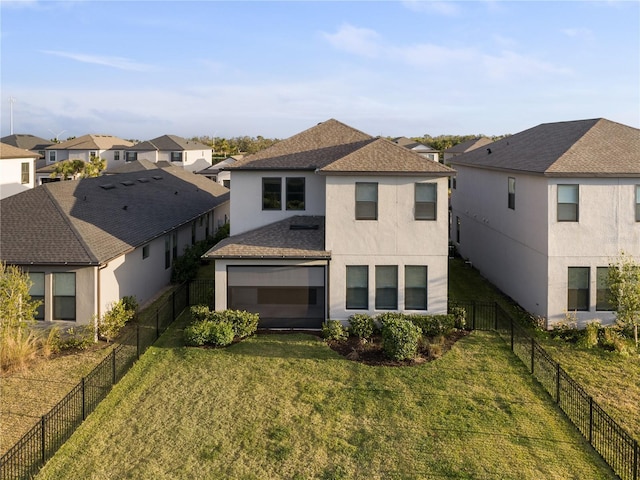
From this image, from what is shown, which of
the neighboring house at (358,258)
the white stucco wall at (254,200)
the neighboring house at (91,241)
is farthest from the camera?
the white stucco wall at (254,200)

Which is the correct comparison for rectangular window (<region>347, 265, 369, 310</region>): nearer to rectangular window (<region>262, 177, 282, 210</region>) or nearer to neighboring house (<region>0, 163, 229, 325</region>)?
rectangular window (<region>262, 177, 282, 210</region>)

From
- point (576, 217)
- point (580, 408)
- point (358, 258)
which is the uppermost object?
point (576, 217)

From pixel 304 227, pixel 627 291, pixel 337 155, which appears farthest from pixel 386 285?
pixel 627 291

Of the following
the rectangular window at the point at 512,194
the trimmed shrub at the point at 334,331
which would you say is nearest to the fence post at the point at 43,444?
the trimmed shrub at the point at 334,331

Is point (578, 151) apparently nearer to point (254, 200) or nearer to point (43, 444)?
point (254, 200)

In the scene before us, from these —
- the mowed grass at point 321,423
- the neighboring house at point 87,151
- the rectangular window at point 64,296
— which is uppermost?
the neighboring house at point 87,151

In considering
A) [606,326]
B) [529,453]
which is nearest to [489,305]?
[606,326]

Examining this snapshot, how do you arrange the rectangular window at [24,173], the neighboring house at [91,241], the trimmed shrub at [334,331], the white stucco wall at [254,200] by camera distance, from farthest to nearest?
1. the rectangular window at [24,173]
2. the white stucco wall at [254,200]
3. the trimmed shrub at [334,331]
4. the neighboring house at [91,241]

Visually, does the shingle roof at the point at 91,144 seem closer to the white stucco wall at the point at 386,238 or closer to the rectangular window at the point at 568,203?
the white stucco wall at the point at 386,238
